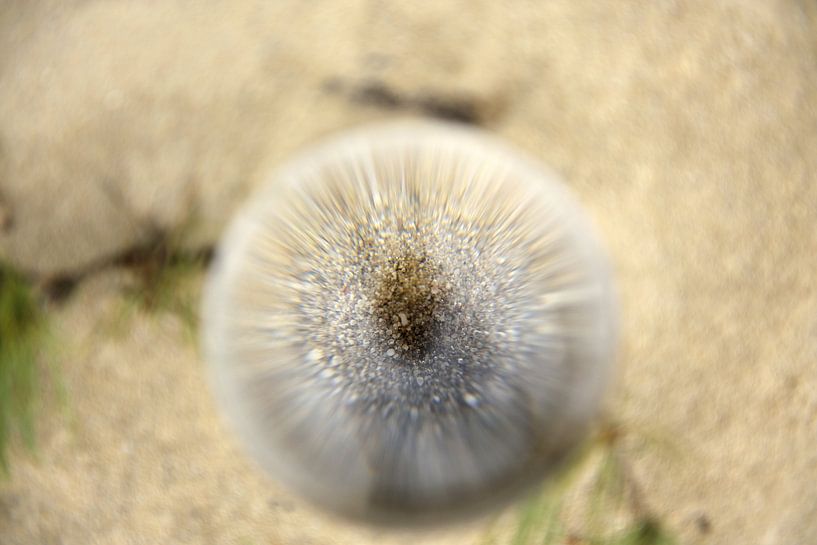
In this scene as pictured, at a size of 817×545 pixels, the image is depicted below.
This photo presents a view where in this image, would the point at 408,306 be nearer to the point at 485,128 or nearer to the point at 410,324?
the point at 410,324

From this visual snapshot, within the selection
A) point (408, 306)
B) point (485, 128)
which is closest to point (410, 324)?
point (408, 306)

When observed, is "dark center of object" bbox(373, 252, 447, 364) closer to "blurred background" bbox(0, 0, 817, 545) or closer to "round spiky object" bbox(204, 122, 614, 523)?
"round spiky object" bbox(204, 122, 614, 523)

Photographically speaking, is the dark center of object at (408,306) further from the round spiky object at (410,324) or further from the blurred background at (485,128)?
the blurred background at (485,128)

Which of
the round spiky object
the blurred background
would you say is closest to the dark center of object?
the round spiky object

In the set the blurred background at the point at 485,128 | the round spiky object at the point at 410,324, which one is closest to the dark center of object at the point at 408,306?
the round spiky object at the point at 410,324
